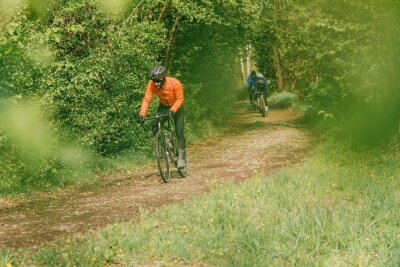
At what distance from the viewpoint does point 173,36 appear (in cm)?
1709

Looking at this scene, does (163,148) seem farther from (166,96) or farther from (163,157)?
(166,96)

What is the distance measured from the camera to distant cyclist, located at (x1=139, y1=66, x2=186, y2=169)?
967 cm

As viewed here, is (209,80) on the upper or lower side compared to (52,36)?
lower

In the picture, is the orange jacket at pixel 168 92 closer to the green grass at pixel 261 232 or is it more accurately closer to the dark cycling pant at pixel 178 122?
the dark cycling pant at pixel 178 122

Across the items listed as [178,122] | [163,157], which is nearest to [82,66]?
[178,122]

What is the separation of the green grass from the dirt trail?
80 cm

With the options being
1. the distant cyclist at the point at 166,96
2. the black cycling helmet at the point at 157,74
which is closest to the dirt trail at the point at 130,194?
the distant cyclist at the point at 166,96

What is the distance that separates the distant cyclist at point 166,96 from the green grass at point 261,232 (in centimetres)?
207

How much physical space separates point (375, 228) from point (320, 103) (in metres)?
15.7

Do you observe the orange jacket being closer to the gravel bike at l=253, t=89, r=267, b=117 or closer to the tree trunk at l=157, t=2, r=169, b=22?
the tree trunk at l=157, t=2, r=169, b=22

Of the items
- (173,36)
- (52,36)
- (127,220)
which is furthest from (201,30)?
(127,220)

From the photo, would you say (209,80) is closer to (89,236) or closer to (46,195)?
(46,195)

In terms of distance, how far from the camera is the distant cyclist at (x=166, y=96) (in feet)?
31.7

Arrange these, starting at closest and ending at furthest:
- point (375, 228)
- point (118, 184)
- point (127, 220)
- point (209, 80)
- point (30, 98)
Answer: point (375, 228), point (127, 220), point (30, 98), point (118, 184), point (209, 80)
